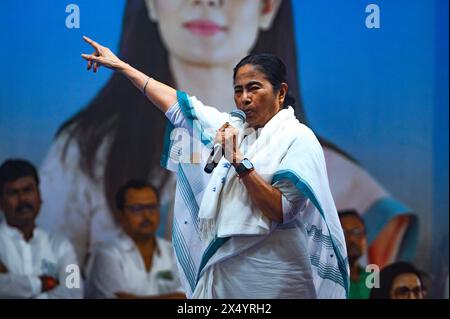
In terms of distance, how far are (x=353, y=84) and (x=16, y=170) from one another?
1.95 meters

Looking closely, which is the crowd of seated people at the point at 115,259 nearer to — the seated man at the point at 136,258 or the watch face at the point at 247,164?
the seated man at the point at 136,258

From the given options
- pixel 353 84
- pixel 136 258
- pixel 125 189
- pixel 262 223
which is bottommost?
pixel 136 258

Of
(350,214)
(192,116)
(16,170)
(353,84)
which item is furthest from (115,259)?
(192,116)

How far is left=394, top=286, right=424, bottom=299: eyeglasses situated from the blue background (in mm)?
170

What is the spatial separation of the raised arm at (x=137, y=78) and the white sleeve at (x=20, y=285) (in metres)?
2.10

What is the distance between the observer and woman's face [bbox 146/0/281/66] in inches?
198

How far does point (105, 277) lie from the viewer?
4969 millimetres

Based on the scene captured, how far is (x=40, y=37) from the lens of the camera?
16.1 ft

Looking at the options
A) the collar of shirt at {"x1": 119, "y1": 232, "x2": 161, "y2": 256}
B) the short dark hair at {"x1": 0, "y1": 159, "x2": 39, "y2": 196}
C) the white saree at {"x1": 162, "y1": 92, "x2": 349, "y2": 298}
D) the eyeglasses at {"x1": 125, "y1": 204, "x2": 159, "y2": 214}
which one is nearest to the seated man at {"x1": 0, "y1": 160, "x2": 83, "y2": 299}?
the short dark hair at {"x1": 0, "y1": 159, "x2": 39, "y2": 196}

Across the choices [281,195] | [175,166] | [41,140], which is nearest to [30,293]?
[41,140]

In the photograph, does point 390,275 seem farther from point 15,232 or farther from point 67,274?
point 15,232

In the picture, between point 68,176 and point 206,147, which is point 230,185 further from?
point 68,176

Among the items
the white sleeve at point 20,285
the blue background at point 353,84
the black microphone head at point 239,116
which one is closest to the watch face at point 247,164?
the black microphone head at point 239,116

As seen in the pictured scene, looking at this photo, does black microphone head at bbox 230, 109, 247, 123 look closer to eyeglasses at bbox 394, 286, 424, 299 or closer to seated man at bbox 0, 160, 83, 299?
seated man at bbox 0, 160, 83, 299
